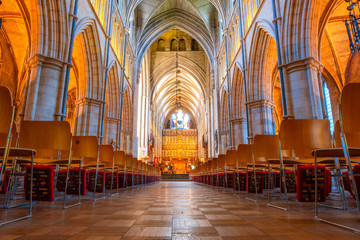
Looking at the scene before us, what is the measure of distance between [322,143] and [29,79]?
729cm

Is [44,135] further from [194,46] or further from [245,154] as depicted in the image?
[194,46]

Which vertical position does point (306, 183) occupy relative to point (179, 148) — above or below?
below

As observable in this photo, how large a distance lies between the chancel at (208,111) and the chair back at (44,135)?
0.01m

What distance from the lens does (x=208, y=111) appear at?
84.1 feet

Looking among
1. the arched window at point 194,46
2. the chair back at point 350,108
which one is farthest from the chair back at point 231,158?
the arched window at point 194,46

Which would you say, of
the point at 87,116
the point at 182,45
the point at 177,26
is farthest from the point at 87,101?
the point at 182,45

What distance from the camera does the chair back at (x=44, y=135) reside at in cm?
288

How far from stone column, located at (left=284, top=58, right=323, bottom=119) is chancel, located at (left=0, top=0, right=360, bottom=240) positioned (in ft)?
0.11

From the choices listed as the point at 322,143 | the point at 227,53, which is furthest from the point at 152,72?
the point at 322,143

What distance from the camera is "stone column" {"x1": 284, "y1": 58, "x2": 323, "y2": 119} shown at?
6613 mm

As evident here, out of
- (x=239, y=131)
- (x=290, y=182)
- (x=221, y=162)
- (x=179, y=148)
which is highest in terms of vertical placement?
(x=179, y=148)

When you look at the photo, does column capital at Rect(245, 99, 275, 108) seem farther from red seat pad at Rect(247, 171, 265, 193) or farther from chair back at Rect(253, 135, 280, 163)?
chair back at Rect(253, 135, 280, 163)

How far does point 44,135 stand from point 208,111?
23278 mm

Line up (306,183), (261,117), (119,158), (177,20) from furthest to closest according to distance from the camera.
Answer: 1. (177,20)
2. (261,117)
3. (119,158)
4. (306,183)
